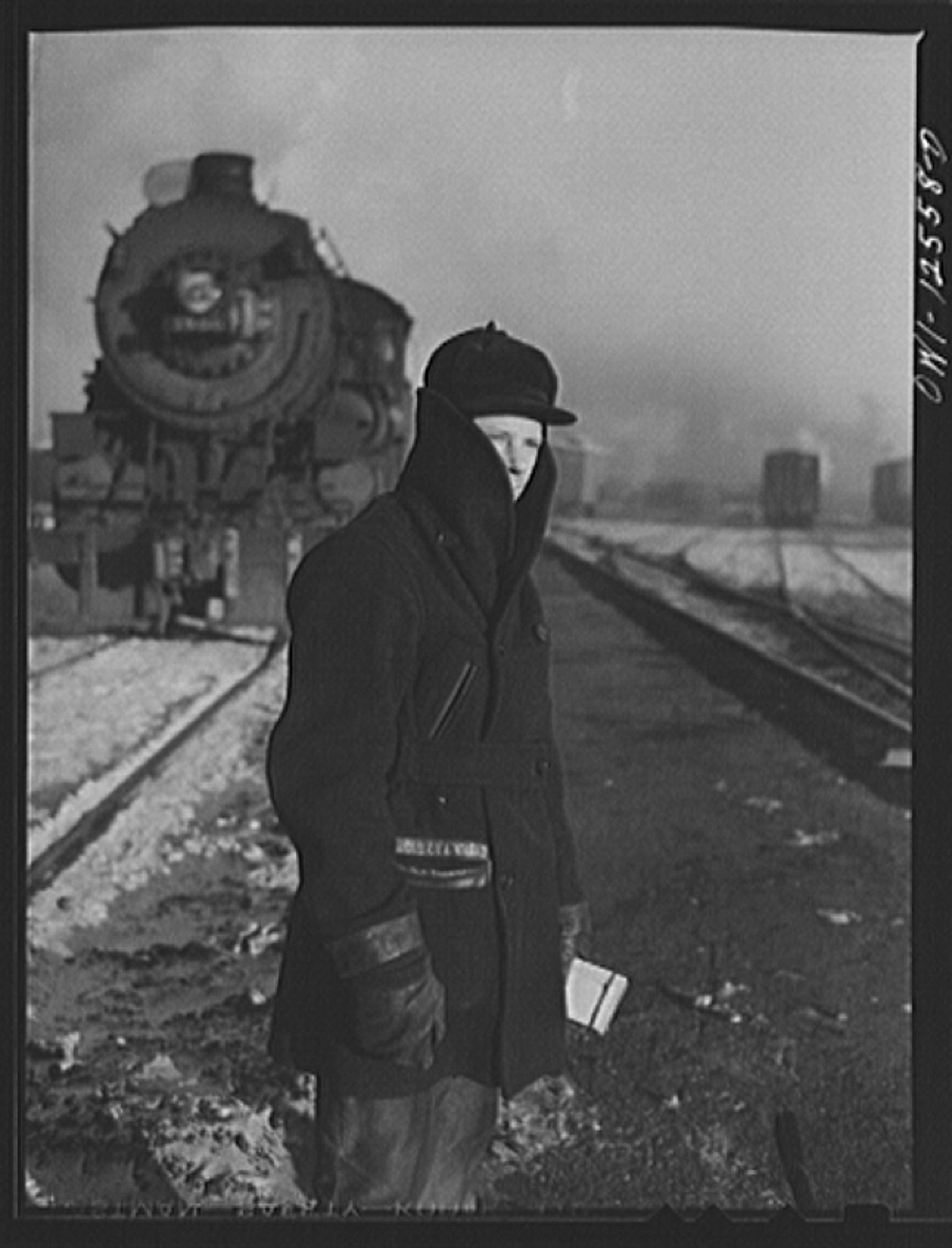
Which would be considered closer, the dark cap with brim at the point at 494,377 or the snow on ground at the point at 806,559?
the dark cap with brim at the point at 494,377

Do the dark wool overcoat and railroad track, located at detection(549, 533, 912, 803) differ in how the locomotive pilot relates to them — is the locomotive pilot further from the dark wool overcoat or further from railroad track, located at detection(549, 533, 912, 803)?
railroad track, located at detection(549, 533, 912, 803)

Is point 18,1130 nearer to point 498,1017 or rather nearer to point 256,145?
point 498,1017

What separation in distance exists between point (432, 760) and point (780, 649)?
28.6 inches

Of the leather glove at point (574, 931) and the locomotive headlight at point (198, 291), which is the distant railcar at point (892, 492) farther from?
the locomotive headlight at point (198, 291)

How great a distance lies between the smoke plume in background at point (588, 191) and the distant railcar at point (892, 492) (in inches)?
1.1

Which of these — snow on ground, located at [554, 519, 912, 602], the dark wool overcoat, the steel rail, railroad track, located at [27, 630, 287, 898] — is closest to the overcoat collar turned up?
the dark wool overcoat

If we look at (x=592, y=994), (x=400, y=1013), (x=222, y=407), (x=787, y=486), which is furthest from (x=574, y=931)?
(x=222, y=407)

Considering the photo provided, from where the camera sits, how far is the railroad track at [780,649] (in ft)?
10.5

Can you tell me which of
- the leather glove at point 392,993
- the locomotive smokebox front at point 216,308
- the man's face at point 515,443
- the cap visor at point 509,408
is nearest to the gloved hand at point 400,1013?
the leather glove at point 392,993

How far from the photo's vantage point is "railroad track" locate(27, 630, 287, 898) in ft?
10.4

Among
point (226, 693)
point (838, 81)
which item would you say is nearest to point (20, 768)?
point (226, 693)

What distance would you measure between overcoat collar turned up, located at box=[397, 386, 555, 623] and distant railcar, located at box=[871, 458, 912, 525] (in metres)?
0.61

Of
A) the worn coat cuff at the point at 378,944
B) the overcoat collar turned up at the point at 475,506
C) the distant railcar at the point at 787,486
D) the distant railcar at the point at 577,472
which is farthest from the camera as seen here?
the distant railcar at the point at 787,486

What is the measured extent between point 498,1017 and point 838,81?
1.70 meters
